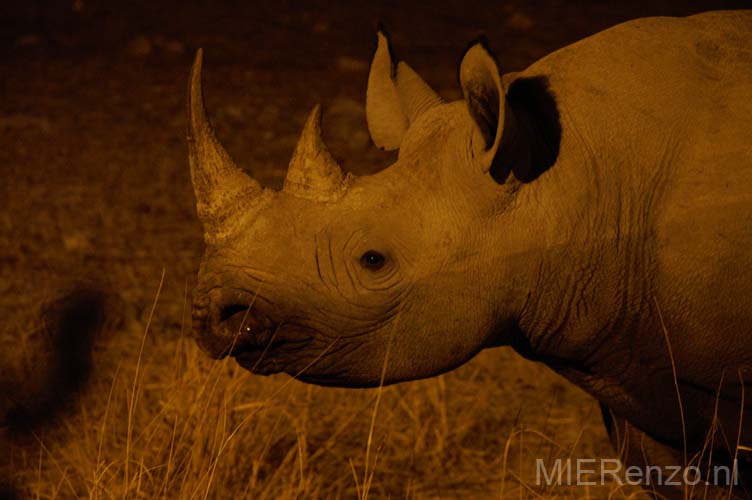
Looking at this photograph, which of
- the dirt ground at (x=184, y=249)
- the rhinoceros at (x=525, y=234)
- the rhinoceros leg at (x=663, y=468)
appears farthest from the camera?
the dirt ground at (x=184, y=249)

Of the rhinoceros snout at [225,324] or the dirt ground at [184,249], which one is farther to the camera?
the dirt ground at [184,249]

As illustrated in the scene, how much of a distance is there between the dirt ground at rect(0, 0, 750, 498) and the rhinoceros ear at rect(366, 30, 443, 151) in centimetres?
84

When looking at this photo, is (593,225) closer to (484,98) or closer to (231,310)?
(484,98)

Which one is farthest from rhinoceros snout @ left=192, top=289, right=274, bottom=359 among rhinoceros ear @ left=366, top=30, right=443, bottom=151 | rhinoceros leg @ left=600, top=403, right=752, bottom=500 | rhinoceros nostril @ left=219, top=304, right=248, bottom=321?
rhinoceros leg @ left=600, top=403, right=752, bottom=500

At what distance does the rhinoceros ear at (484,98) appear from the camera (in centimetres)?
307

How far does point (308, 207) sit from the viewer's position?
10.8 feet

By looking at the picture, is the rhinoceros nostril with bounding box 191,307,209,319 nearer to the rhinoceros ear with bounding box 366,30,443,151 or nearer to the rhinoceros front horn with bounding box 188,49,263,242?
the rhinoceros front horn with bounding box 188,49,263,242

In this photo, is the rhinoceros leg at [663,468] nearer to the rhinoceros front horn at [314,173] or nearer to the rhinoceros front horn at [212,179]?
the rhinoceros front horn at [314,173]

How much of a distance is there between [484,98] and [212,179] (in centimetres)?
73

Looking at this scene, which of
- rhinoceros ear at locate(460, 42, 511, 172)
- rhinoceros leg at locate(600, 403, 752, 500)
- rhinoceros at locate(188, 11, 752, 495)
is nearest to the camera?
rhinoceros ear at locate(460, 42, 511, 172)

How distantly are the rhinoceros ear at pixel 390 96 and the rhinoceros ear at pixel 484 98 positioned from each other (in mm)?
544

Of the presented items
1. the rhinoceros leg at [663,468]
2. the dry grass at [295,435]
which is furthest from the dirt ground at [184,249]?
the rhinoceros leg at [663,468]

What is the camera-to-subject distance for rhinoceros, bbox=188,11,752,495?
318 centimetres

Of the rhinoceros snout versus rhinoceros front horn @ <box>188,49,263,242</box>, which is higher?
rhinoceros front horn @ <box>188,49,263,242</box>
